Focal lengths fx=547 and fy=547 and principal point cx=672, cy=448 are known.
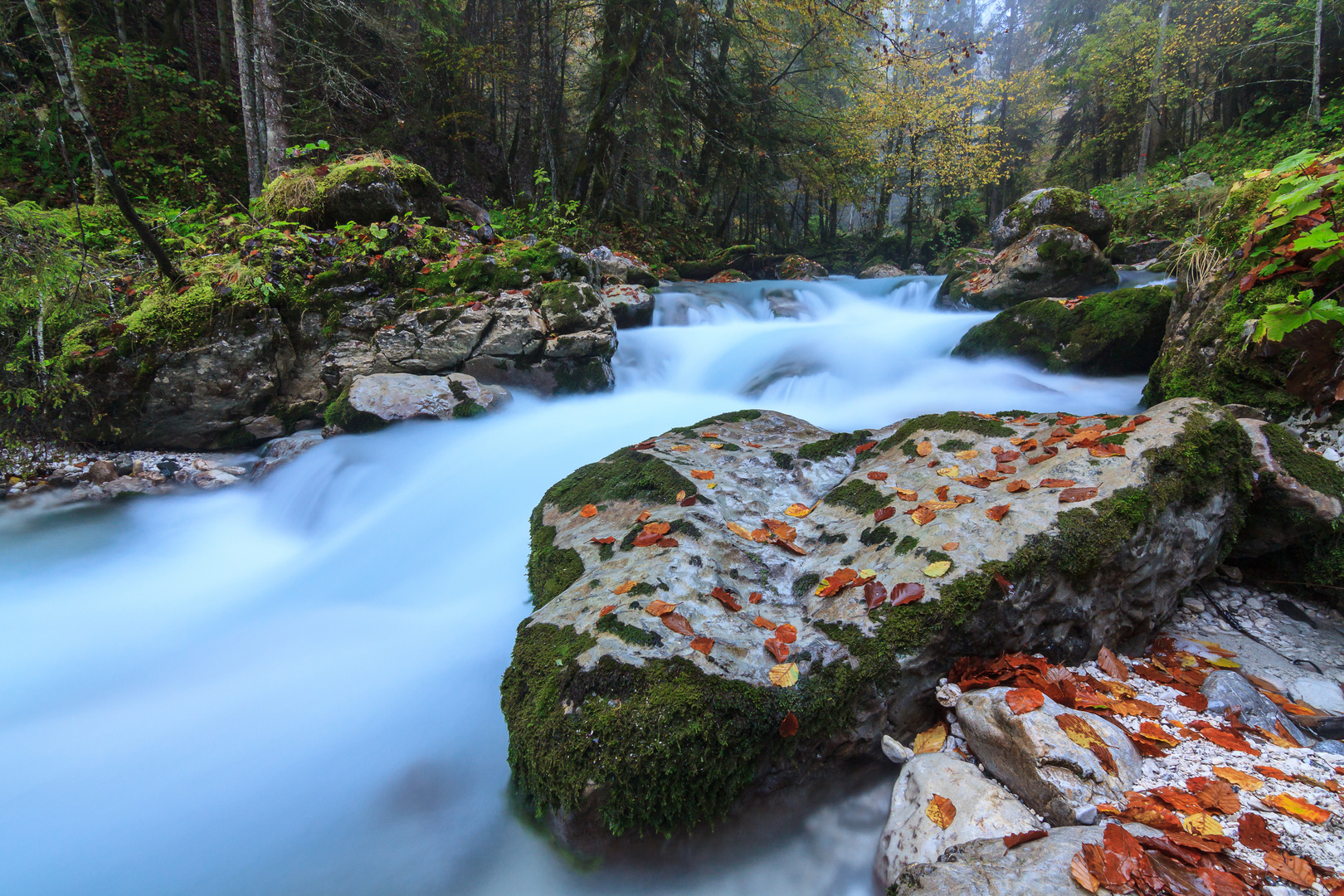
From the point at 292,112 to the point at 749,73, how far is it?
11.8 meters

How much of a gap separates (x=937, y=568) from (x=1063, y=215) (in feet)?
36.7

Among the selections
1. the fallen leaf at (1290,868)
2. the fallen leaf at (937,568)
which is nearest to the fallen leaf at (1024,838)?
the fallen leaf at (1290,868)

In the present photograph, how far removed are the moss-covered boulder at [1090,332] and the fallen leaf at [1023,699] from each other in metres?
4.94

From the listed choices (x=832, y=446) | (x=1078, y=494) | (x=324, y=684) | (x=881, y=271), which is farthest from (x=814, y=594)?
(x=881, y=271)

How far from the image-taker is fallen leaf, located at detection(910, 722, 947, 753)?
6.72ft

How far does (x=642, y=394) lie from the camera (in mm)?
7395

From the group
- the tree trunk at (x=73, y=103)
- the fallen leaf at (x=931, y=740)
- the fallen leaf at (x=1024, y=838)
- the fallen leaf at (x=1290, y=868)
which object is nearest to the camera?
the fallen leaf at (x=1290, y=868)

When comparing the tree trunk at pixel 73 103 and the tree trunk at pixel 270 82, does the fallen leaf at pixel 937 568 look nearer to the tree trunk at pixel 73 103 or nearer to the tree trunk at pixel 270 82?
the tree trunk at pixel 73 103

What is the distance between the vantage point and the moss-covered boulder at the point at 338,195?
6.95 meters

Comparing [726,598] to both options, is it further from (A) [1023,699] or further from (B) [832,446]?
A: (B) [832,446]

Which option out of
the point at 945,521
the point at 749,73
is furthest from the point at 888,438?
the point at 749,73

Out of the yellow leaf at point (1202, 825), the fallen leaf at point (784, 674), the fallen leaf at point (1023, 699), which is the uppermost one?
the fallen leaf at point (784, 674)

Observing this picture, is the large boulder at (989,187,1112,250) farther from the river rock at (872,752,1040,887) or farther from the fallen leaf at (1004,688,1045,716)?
the river rock at (872,752,1040,887)

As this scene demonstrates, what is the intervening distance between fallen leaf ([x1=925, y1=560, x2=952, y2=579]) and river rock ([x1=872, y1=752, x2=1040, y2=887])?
0.64m
